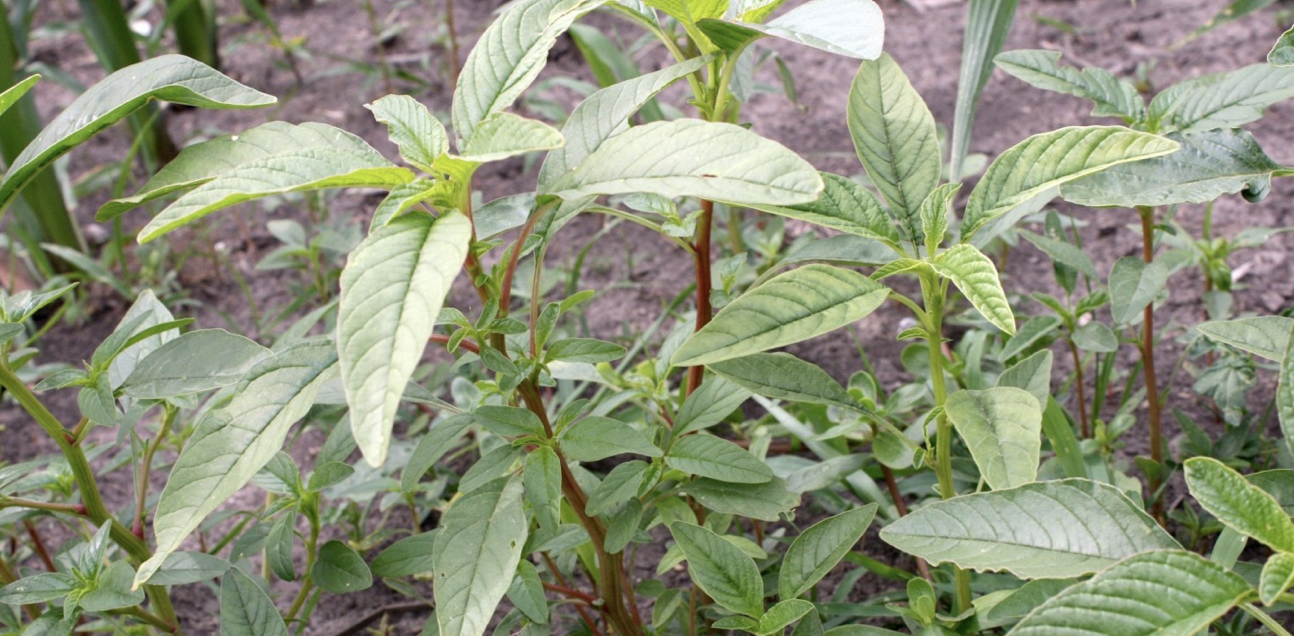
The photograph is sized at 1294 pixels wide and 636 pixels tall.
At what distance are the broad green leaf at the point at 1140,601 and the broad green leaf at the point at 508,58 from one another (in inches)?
28.3

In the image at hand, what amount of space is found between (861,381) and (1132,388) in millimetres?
745

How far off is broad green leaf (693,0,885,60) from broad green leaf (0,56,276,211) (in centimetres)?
52

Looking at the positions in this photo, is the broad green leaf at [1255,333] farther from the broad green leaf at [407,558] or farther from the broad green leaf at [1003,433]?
the broad green leaf at [407,558]

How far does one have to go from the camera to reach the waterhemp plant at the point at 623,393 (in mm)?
911

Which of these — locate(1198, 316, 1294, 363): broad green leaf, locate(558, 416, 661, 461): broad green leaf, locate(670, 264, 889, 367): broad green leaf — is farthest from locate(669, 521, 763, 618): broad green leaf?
locate(1198, 316, 1294, 363): broad green leaf

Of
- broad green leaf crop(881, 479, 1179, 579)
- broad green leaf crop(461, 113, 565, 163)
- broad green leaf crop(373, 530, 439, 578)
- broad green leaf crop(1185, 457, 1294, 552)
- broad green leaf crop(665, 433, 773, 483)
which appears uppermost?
broad green leaf crop(461, 113, 565, 163)

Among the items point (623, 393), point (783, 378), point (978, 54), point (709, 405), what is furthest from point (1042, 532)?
point (978, 54)

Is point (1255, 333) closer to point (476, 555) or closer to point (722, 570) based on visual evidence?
point (722, 570)

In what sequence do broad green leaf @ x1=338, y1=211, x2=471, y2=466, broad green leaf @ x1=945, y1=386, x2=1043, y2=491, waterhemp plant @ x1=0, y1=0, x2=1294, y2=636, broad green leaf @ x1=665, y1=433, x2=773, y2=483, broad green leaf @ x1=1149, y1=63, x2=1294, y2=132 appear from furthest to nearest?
broad green leaf @ x1=1149, y1=63, x2=1294, y2=132
broad green leaf @ x1=665, y1=433, x2=773, y2=483
broad green leaf @ x1=945, y1=386, x2=1043, y2=491
waterhemp plant @ x1=0, y1=0, x2=1294, y2=636
broad green leaf @ x1=338, y1=211, x2=471, y2=466

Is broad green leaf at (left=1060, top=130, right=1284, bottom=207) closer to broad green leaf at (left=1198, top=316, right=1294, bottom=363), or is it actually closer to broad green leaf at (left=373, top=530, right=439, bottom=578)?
broad green leaf at (left=1198, top=316, right=1294, bottom=363)

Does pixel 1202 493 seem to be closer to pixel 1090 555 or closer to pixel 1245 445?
pixel 1090 555

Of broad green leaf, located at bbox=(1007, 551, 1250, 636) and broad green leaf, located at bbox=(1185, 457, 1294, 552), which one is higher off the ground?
broad green leaf, located at bbox=(1185, 457, 1294, 552)

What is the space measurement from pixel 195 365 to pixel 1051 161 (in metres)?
1.01

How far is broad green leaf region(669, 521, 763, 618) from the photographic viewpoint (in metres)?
1.17
